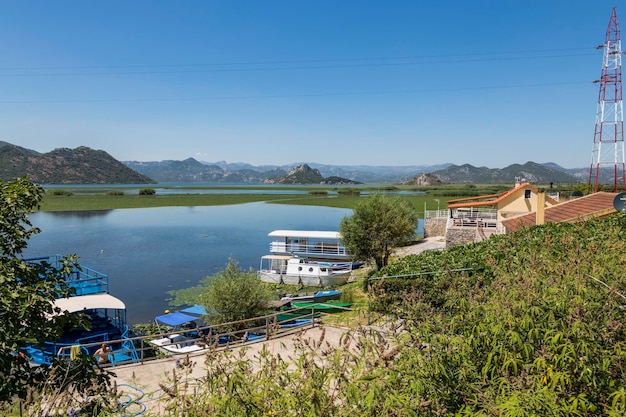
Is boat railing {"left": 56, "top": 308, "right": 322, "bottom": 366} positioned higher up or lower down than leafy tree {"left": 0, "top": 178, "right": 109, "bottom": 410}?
lower down

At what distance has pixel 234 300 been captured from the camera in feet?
61.3

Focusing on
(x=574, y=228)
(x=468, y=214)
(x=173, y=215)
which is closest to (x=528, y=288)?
(x=574, y=228)

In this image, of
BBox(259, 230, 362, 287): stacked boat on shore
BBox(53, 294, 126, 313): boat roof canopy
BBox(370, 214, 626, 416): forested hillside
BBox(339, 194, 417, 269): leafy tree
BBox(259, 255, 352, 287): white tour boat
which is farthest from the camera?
BBox(259, 230, 362, 287): stacked boat on shore

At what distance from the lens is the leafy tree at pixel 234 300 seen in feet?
61.2

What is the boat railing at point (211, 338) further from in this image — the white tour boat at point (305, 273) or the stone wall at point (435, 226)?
the stone wall at point (435, 226)

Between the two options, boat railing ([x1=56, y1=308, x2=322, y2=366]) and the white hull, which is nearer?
boat railing ([x1=56, y1=308, x2=322, y2=366])

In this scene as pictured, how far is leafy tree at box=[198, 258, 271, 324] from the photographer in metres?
18.7

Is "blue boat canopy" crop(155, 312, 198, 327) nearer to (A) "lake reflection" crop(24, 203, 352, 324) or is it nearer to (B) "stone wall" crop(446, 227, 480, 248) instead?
(A) "lake reflection" crop(24, 203, 352, 324)

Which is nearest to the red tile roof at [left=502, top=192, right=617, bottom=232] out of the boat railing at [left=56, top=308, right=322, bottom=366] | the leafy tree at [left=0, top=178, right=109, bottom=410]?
the boat railing at [left=56, top=308, right=322, bottom=366]

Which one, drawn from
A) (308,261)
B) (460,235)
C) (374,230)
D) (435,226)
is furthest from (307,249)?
(435,226)

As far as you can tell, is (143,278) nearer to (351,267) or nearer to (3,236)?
(351,267)

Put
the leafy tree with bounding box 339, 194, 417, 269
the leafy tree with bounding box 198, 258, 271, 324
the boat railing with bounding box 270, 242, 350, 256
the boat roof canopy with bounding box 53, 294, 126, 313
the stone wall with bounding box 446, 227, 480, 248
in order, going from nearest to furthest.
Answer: the boat roof canopy with bounding box 53, 294, 126, 313 → the leafy tree with bounding box 198, 258, 271, 324 → the stone wall with bounding box 446, 227, 480, 248 → the leafy tree with bounding box 339, 194, 417, 269 → the boat railing with bounding box 270, 242, 350, 256

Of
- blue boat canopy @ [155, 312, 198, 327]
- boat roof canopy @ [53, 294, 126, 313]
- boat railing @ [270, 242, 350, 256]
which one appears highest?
boat roof canopy @ [53, 294, 126, 313]

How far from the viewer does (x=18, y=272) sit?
16.1 feet
